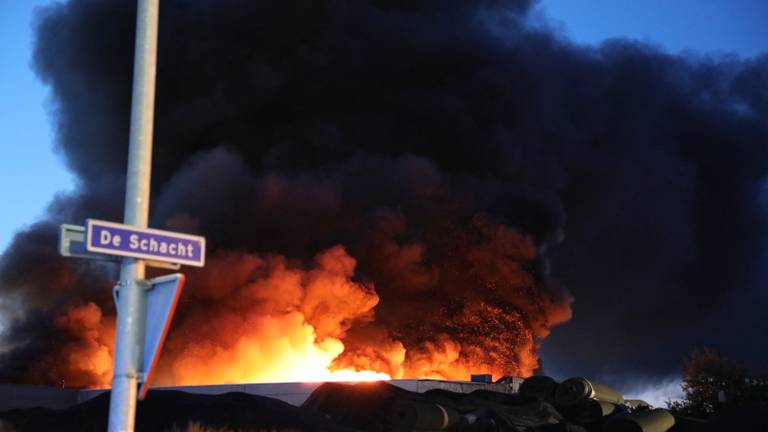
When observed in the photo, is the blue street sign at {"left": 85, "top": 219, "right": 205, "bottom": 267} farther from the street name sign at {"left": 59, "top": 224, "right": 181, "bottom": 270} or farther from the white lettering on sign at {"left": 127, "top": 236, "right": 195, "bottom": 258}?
the street name sign at {"left": 59, "top": 224, "right": 181, "bottom": 270}

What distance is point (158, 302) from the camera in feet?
31.5

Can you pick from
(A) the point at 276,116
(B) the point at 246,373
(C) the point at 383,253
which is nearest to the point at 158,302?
(B) the point at 246,373

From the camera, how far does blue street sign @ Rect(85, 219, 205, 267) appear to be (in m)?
9.39

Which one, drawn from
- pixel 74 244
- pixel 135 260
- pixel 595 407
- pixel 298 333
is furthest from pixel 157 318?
pixel 298 333

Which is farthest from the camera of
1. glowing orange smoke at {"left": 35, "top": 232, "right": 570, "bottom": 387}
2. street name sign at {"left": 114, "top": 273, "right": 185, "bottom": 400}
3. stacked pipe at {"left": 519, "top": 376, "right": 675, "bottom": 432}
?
glowing orange smoke at {"left": 35, "top": 232, "right": 570, "bottom": 387}

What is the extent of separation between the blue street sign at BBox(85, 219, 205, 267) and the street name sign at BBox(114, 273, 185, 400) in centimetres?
32

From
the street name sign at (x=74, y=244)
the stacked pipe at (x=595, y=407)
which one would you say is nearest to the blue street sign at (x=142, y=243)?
the street name sign at (x=74, y=244)

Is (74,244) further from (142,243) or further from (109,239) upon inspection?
(142,243)

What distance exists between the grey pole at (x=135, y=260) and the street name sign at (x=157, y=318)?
5.0 inches

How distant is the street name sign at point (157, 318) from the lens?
30.6 feet

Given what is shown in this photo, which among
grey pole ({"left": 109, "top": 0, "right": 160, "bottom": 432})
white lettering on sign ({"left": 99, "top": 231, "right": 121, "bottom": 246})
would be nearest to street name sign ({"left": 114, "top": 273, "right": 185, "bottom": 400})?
grey pole ({"left": 109, "top": 0, "right": 160, "bottom": 432})

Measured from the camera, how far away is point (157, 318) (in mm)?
9500

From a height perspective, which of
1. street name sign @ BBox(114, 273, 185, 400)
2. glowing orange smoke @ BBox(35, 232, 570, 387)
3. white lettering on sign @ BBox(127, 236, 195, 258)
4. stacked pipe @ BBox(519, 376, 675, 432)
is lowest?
street name sign @ BBox(114, 273, 185, 400)

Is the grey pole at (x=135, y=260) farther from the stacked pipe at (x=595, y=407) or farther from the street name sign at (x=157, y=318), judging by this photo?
the stacked pipe at (x=595, y=407)
